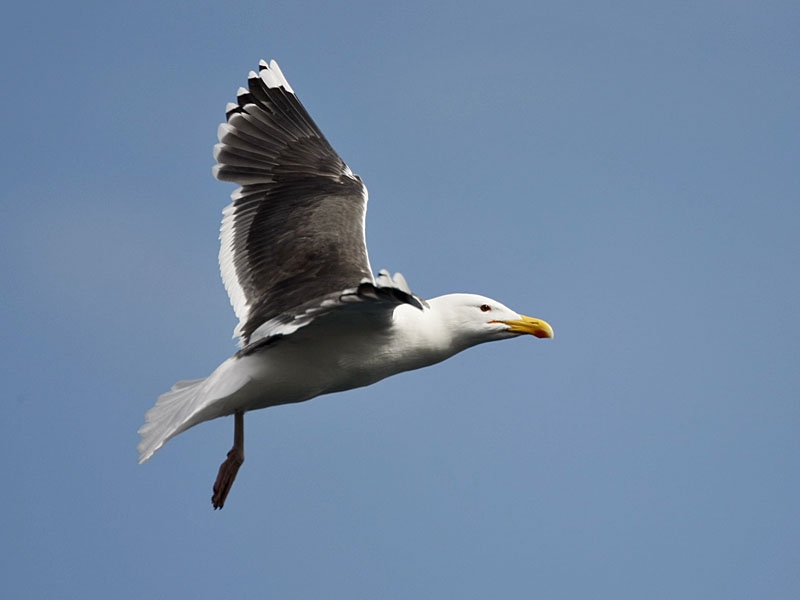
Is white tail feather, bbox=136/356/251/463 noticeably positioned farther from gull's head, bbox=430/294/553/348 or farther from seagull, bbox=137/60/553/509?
gull's head, bbox=430/294/553/348

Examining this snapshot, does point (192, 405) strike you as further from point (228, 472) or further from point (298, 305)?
point (228, 472)

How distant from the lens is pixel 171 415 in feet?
25.4

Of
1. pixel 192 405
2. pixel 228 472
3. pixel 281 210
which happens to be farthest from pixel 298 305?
pixel 281 210

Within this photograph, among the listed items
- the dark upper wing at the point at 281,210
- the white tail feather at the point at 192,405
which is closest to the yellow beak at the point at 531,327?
the dark upper wing at the point at 281,210

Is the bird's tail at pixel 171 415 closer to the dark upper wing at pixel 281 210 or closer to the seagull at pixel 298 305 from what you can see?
the seagull at pixel 298 305

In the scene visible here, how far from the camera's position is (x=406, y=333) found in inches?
320

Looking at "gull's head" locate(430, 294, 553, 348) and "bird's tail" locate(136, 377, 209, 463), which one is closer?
"bird's tail" locate(136, 377, 209, 463)

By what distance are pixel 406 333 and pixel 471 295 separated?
0.72 m

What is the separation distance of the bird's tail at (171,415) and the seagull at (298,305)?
1 cm

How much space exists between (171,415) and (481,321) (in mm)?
2291

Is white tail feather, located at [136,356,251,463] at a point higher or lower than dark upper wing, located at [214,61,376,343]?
lower

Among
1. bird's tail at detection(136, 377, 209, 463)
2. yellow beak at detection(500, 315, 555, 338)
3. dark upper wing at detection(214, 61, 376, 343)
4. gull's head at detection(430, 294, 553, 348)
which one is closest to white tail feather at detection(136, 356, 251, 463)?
bird's tail at detection(136, 377, 209, 463)

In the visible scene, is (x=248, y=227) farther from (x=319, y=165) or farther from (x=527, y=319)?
(x=527, y=319)

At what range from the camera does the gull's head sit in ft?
27.9
